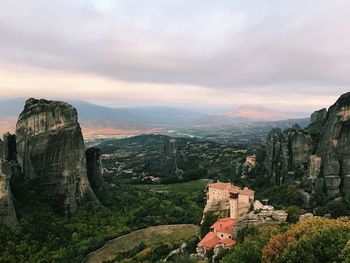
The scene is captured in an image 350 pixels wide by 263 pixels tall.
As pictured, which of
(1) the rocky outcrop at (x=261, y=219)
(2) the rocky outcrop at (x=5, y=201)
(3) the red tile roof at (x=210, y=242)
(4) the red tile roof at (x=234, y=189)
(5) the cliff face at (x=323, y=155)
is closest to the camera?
(1) the rocky outcrop at (x=261, y=219)

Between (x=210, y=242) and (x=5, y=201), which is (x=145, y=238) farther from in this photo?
(x=210, y=242)

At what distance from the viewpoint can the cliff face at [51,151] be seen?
72.5m

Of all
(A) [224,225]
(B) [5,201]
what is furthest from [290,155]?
(B) [5,201]

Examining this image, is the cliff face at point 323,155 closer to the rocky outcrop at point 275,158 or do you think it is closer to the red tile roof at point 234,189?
the rocky outcrop at point 275,158

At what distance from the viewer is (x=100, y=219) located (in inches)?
2918

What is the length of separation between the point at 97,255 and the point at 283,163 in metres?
44.9

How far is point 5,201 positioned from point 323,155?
160ft

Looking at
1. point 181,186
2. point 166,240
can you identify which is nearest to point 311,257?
point 166,240

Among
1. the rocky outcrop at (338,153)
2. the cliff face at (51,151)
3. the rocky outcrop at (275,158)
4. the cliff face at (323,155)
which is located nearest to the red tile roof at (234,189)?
the rocky outcrop at (338,153)

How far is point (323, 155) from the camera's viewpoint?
Result: 254 ft

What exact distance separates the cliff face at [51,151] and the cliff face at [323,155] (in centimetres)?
3806

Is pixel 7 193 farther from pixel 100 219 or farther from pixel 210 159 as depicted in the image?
pixel 210 159

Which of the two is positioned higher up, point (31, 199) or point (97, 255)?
point (31, 199)

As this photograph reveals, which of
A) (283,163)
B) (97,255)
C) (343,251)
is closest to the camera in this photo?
(343,251)
